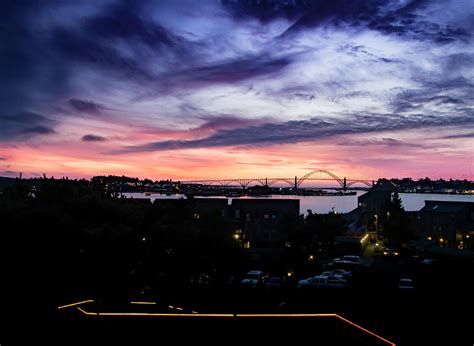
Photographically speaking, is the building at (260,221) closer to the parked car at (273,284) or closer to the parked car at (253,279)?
the parked car at (253,279)

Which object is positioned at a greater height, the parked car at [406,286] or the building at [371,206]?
the building at [371,206]

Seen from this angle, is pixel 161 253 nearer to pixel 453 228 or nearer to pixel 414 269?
pixel 414 269

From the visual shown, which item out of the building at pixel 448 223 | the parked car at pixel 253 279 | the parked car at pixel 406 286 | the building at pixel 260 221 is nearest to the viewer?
the parked car at pixel 406 286

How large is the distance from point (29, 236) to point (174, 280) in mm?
5977

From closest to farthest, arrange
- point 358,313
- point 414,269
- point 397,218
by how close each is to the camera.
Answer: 1. point 358,313
2. point 414,269
3. point 397,218

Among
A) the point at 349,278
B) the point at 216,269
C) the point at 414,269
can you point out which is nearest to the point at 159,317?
the point at 216,269

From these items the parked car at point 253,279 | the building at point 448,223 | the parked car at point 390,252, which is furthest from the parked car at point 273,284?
the building at point 448,223

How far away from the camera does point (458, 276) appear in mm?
19500

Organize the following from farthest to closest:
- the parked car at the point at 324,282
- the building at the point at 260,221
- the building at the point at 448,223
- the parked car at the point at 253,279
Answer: the building at the point at 448,223, the building at the point at 260,221, the parked car at the point at 253,279, the parked car at the point at 324,282

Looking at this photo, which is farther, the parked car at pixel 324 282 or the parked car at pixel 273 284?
the parked car at pixel 273 284

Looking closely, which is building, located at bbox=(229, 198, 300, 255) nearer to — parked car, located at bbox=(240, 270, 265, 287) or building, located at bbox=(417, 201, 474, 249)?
building, located at bbox=(417, 201, 474, 249)

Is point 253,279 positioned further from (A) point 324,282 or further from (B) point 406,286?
(B) point 406,286

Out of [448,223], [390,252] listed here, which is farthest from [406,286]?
[448,223]

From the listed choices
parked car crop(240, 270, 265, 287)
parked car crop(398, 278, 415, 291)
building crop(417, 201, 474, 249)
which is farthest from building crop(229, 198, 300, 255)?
parked car crop(398, 278, 415, 291)
